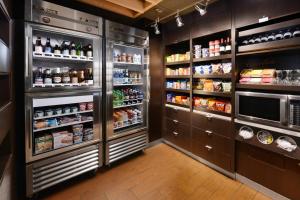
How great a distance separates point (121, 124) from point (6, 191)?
1.48 metres

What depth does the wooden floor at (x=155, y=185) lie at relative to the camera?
1.91m

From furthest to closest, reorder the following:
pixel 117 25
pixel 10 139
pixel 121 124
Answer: pixel 121 124 → pixel 117 25 → pixel 10 139

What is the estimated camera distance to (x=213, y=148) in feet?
7.95

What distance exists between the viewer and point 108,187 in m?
2.06

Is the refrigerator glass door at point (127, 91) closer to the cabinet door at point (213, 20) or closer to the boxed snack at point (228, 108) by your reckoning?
the cabinet door at point (213, 20)

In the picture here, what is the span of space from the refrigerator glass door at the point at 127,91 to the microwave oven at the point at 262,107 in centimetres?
140

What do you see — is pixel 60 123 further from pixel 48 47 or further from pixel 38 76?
pixel 48 47

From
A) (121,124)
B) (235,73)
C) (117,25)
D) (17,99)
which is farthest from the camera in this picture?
(121,124)

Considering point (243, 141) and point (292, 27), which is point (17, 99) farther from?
point (292, 27)

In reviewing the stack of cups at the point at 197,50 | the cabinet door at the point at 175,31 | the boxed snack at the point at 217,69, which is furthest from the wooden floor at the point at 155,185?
the cabinet door at the point at 175,31

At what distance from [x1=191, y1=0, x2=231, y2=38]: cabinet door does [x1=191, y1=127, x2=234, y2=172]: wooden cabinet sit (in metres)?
1.42

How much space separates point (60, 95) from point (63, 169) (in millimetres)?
833

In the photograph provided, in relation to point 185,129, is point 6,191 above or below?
below

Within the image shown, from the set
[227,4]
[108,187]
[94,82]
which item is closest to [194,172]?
[108,187]
